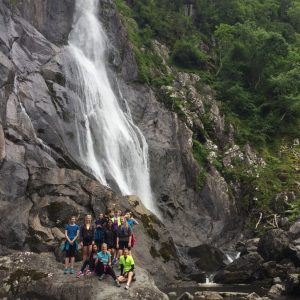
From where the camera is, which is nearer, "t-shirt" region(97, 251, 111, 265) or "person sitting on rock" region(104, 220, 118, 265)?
"t-shirt" region(97, 251, 111, 265)

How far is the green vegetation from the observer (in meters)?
43.4

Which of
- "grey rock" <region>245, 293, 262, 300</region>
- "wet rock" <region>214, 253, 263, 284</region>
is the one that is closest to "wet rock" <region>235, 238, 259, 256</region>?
"wet rock" <region>214, 253, 263, 284</region>

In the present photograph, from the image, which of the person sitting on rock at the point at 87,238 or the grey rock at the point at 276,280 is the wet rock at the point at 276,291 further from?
the person sitting on rock at the point at 87,238

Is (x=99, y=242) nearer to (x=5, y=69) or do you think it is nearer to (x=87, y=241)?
(x=87, y=241)

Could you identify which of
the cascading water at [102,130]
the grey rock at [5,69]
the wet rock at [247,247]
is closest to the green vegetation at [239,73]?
the wet rock at [247,247]

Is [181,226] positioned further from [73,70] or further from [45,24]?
[45,24]

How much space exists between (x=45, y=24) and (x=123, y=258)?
94.8 ft

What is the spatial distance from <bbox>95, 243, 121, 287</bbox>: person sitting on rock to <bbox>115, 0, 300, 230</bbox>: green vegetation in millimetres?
24140

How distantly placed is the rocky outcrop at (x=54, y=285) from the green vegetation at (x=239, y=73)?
24058 millimetres

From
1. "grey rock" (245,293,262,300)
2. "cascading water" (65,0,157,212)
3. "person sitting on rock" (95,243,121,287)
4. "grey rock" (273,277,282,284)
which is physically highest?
"cascading water" (65,0,157,212)

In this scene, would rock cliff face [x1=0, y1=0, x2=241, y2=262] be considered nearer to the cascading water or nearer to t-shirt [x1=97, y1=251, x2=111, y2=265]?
the cascading water

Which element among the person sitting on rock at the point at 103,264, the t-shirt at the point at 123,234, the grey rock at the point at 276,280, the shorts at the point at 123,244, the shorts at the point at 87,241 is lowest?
the grey rock at the point at 276,280

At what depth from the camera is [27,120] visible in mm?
29312

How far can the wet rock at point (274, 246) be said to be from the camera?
29072 mm
